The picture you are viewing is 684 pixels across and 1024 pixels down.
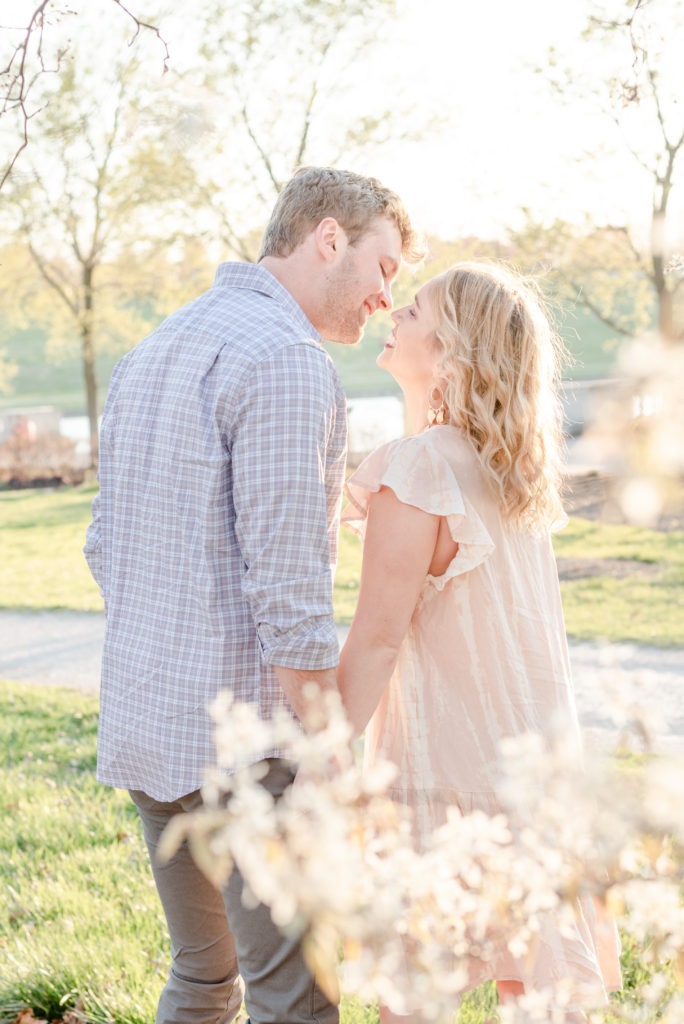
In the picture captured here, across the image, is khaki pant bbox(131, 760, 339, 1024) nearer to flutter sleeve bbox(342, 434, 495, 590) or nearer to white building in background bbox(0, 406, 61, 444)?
flutter sleeve bbox(342, 434, 495, 590)

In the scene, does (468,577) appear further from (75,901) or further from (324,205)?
(75,901)

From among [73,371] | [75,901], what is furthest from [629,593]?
[73,371]

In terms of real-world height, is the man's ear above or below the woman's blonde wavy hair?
above

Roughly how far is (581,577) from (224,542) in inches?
317

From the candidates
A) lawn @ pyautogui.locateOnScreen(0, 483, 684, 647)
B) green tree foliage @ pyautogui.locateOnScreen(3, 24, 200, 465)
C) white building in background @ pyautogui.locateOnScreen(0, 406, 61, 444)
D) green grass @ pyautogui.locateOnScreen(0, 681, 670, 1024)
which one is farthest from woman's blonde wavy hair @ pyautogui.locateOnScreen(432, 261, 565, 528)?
white building in background @ pyautogui.locateOnScreen(0, 406, 61, 444)

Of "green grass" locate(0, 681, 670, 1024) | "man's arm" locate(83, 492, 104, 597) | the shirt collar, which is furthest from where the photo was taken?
"green grass" locate(0, 681, 670, 1024)

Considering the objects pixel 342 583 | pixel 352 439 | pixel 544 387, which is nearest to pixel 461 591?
pixel 544 387

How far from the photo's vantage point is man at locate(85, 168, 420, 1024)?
202 centimetres

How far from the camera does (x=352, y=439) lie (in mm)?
20250

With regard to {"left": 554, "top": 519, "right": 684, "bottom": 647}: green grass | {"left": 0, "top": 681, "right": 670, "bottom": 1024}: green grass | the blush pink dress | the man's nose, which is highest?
the man's nose

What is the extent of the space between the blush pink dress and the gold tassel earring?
8 cm

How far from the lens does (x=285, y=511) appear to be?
78.9 inches

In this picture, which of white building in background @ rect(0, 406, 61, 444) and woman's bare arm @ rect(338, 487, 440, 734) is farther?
white building in background @ rect(0, 406, 61, 444)

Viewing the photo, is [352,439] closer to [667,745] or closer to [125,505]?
[667,745]
